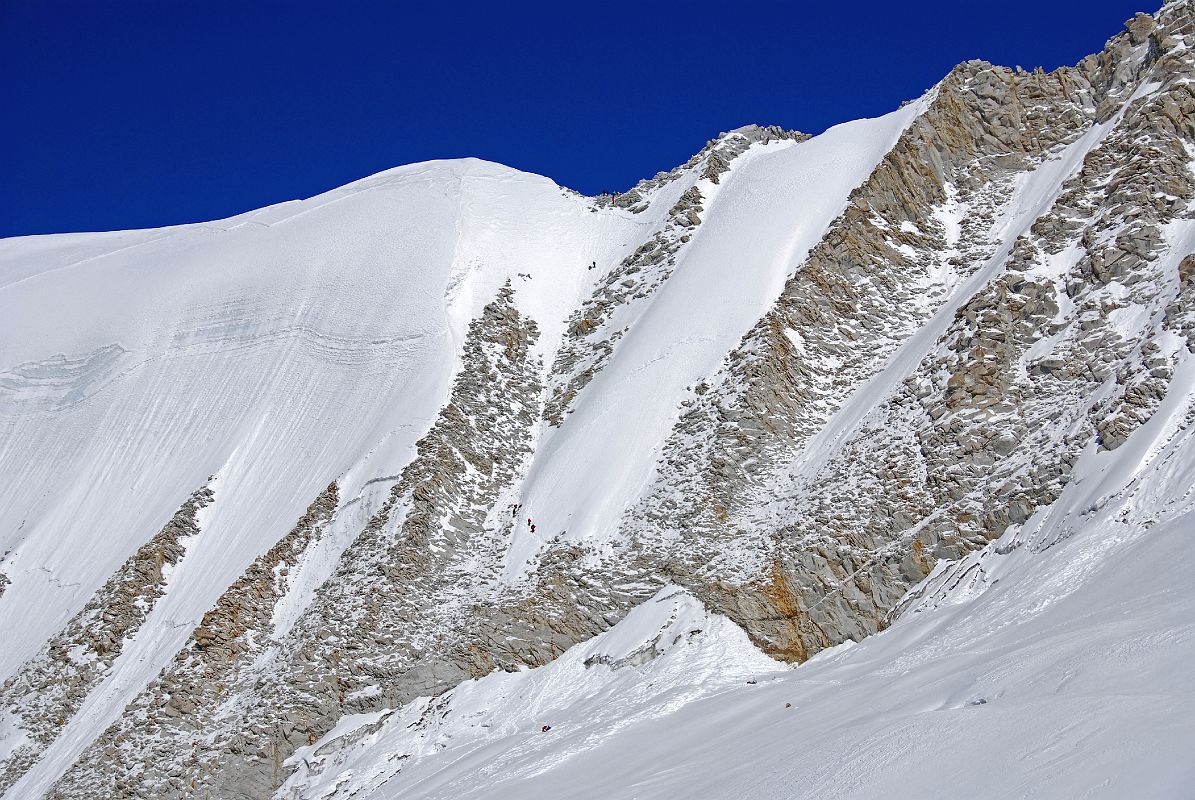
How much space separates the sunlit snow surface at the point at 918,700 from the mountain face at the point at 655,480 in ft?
0.34

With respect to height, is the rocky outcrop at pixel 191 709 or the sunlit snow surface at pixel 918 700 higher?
the rocky outcrop at pixel 191 709

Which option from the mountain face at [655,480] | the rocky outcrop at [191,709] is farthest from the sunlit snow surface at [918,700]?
the rocky outcrop at [191,709]

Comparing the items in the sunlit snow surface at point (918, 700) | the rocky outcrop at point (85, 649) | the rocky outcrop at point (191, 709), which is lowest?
the sunlit snow surface at point (918, 700)

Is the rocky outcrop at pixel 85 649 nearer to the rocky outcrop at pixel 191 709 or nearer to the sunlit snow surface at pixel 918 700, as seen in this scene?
the rocky outcrop at pixel 191 709

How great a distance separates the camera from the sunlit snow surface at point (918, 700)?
508 inches

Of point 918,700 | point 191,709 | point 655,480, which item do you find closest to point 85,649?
point 191,709

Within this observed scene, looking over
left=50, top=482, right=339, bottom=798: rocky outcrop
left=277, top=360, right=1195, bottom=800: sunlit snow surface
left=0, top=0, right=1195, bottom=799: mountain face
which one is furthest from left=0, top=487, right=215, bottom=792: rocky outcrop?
left=277, top=360, right=1195, bottom=800: sunlit snow surface

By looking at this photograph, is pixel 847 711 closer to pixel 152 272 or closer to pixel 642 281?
pixel 642 281

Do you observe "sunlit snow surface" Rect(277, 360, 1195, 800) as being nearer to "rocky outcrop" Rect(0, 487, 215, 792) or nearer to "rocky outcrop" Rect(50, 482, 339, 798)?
"rocky outcrop" Rect(50, 482, 339, 798)

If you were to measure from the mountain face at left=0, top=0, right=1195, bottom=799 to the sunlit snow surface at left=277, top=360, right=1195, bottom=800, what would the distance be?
0.34ft

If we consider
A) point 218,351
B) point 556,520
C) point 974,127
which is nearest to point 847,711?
point 556,520

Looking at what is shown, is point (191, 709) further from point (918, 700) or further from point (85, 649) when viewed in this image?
point (918, 700)

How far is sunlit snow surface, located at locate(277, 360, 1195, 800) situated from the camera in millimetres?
12898

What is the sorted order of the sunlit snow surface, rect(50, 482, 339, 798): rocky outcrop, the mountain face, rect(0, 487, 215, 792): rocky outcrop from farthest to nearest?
1. rect(0, 487, 215, 792): rocky outcrop
2. rect(50, 482, 339, 798): rocky outcrop
3. the mountain face
4. the sunlit snow surface
